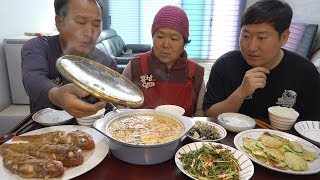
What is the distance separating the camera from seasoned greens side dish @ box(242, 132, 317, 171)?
39.8 inches

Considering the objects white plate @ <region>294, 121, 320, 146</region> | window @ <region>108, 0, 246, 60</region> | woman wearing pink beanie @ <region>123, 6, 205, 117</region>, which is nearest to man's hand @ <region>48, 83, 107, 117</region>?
woman wearing pink beanie @ <region>123, 6, 205, 117</region>

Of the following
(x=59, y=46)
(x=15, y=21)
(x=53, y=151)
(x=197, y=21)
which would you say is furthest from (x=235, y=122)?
(x=197, y=21)

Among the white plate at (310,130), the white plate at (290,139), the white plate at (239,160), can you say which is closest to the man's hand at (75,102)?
the white plate at (239,160)

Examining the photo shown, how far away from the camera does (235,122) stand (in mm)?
1397

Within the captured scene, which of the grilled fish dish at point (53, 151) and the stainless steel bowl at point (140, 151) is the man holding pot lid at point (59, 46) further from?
the stainless steel bowl at point (140, 151)

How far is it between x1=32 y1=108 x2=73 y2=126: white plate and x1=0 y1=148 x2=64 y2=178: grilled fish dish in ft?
1.27

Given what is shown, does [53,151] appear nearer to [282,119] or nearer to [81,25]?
[81,25]

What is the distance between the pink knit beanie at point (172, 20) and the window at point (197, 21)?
4.72 m

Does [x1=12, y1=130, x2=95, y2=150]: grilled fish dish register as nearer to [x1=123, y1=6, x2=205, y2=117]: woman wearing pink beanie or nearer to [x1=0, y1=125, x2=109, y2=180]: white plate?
[x1=0, y1=125, x2=109, y2=180]: white plate

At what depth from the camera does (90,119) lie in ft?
4.14

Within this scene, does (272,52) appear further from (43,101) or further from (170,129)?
(43,101)

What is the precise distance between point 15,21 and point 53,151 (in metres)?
3.19

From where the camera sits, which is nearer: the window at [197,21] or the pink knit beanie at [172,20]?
the pink knit beanie at [172,20]

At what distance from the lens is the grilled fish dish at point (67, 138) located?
1.03 metres
